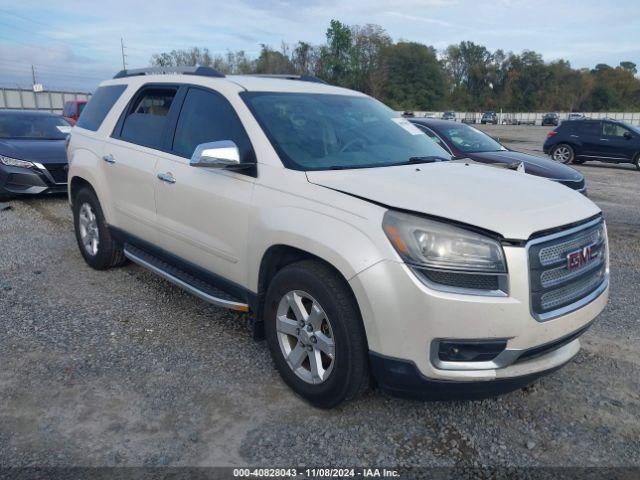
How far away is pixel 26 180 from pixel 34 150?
0.62 m

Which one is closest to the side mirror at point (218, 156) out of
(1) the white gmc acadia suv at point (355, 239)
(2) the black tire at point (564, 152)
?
(1) the white gmc acadia suv at point (355, 239)

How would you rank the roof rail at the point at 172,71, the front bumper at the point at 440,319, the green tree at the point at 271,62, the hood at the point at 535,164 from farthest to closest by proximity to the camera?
the green tree at the point at 271,62, the hood at the point at 535,164, the roof rail at the point at 172,71, the front bumper at the point at 440,319

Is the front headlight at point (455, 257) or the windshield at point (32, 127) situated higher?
the windshield at point (32, 127)

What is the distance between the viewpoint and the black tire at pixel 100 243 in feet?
17.1

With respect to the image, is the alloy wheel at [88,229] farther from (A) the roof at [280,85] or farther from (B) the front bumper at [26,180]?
(B) the front bumper at [26,180]

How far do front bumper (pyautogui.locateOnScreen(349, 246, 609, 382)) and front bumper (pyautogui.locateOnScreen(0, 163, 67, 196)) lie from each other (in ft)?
25.9

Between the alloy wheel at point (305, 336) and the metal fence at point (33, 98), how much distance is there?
37295 mm

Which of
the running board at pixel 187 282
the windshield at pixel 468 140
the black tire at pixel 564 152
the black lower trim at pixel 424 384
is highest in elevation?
the windshield at pixel 468 140

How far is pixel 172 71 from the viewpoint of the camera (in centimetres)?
453

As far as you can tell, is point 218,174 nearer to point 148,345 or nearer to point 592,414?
point 148,345

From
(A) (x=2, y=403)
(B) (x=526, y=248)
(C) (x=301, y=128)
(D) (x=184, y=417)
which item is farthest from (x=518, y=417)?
(A) (x=2, y=403)

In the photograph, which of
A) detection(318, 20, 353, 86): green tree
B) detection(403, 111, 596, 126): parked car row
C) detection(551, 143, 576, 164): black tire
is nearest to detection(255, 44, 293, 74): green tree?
detection(318, 20, 353, 86): green tree

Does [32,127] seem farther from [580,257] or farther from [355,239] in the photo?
[580,257]

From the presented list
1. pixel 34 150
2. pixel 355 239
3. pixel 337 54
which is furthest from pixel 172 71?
pixel 337 54
